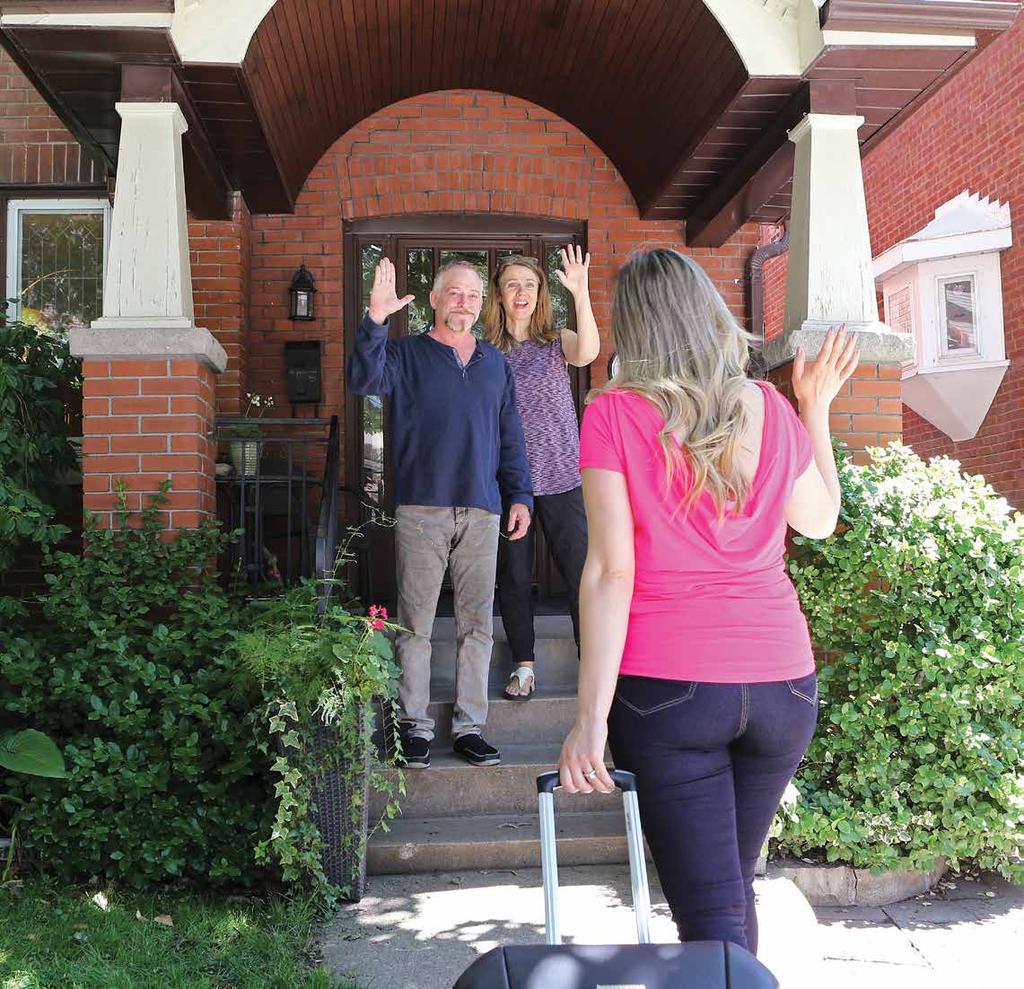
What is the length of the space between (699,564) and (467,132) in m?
5.11

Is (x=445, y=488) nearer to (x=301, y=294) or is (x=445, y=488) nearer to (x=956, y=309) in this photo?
(x=301, y=294)

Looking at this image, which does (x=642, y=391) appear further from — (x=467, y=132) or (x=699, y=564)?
(x=467, y=132)

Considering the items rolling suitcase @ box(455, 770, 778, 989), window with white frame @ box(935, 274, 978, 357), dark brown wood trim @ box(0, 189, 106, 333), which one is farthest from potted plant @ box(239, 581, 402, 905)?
window with white frame @ box(935, 274, 978, 357)

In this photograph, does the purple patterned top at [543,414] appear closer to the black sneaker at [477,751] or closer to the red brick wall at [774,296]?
the black sneaker at [477,751]

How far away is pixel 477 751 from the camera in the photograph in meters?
3.96

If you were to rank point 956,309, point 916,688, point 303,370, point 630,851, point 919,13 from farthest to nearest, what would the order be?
point 956,309
point 303,370
point 919,13
point 916,688
point 630,851

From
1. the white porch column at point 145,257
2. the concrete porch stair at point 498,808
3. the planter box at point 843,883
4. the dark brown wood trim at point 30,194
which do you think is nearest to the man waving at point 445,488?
the concrete porch stair at point 498,808

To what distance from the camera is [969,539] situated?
3.77 metres

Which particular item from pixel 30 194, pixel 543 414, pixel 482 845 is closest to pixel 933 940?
pixel 482 845

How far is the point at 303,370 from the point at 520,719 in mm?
2670

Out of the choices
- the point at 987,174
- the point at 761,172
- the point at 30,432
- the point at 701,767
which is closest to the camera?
the point at 701,767

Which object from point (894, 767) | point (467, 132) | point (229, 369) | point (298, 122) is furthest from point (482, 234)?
point (894, 767)

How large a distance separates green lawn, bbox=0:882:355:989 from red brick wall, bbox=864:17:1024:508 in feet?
25.0

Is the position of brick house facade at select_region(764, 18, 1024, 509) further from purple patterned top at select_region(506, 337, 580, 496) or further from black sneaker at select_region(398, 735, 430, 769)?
black sneaker at select_region(398, 735, 430, 769)
